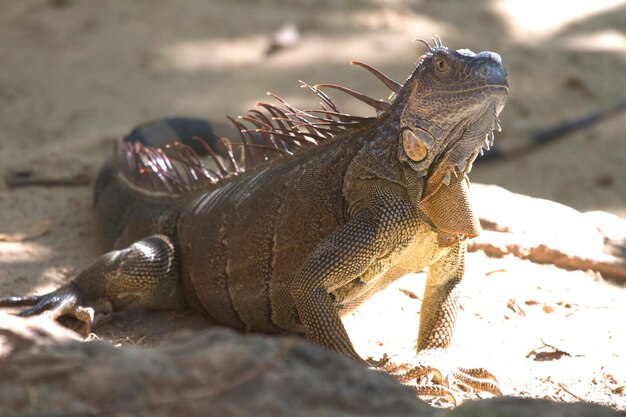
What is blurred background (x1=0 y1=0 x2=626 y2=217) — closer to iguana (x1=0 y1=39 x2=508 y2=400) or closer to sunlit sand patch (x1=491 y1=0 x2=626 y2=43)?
sunlit sand patch (x1=491 y1=0 x2=626 y2=43)

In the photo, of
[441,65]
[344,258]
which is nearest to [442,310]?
Answer: [344,258]

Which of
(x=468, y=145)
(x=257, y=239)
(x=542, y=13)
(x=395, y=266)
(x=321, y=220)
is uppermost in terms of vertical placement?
(x=542, y=13)

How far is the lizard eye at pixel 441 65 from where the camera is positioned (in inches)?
193

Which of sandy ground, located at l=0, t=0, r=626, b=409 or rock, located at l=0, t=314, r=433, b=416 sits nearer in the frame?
rock, located at l=0, t=314, r=433, b=416

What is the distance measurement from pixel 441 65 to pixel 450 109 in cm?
27

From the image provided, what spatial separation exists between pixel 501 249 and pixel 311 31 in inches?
255

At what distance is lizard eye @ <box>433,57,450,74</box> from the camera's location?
491 centimetres

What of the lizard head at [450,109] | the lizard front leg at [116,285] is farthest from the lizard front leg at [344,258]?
the lizard front leg at [116,285]

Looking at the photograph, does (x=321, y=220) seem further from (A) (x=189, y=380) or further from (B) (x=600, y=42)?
(B) (x=600, y=42)

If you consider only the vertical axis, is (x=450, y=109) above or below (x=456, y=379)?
above

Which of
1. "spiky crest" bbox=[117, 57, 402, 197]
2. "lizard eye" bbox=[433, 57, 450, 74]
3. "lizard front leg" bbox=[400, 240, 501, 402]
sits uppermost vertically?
"lizard eye" bbox=[433, 57, 450, 74]

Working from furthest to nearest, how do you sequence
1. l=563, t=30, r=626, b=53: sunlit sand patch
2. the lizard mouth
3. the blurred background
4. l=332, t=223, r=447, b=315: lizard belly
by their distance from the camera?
l=563, t=30, r=626, b=53: sunlit sand patch < the blurred background < l=332, t=223, r=447, b=315: lizard belly < the lizard mouth

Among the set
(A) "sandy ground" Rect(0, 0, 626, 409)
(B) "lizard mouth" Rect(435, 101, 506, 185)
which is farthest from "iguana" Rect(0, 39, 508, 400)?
(A) "sandy ground" Rect(0, 0, 626, 409)

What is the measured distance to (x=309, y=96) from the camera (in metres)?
11.0
